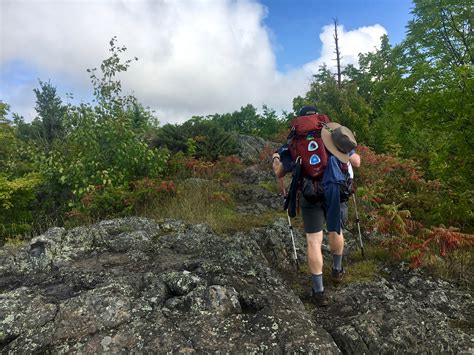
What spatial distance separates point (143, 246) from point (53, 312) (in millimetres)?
1548

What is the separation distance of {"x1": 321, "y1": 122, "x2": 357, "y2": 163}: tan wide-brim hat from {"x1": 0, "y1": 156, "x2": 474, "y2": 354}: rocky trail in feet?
4.95

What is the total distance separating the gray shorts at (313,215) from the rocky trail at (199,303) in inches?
29.7

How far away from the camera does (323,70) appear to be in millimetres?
28359

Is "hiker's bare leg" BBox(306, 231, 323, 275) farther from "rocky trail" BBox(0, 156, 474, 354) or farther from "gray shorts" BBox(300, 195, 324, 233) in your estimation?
"rocky trail" BBox(0, 156, 474, 354)

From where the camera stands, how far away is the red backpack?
334cm

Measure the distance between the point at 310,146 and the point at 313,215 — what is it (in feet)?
2.44

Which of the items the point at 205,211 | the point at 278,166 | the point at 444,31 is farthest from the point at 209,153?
the point at 444,31

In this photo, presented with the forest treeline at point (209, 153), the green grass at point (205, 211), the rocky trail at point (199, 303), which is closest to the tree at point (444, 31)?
the forest treeline at point (209, 153)

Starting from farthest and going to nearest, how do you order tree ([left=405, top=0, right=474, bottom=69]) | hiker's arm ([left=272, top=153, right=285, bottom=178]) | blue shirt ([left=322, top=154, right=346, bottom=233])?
tree ([left=405, top=0, right=474, bottom=69]), hiker's arm ([left=272, top=153, right=285, bottom=178]), blue shirt ([left=322, top=154, right=346, bottom=233])

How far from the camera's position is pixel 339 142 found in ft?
10.9

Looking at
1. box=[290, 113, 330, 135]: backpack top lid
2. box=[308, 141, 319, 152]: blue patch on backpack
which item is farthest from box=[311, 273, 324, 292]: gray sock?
box=[290, 113, 330, 135]: backpack top lid

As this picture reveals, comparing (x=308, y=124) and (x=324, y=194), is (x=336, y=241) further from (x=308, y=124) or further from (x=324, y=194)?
(x=308, y=124)

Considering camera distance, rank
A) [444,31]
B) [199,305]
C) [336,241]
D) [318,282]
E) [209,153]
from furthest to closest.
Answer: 1. [444,31]
2. [209,153]
3. [336,241]
4. [318,282]
5. [199,305]

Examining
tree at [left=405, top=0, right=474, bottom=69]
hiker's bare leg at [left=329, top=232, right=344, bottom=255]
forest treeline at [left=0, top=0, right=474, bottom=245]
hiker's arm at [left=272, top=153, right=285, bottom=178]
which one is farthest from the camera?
tree at [left=405, top=0, right=474, bottom=69]
